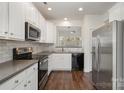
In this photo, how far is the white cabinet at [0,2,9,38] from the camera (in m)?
2.10

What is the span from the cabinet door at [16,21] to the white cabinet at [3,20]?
0.52 feet

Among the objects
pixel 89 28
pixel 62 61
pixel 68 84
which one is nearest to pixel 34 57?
pixel 68 84

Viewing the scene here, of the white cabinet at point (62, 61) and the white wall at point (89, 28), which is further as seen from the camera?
the white cabinet at point (62, 61)

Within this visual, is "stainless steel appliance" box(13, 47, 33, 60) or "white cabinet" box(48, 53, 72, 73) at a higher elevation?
"stainless steel appliance" box(13, 47, 33, 60)

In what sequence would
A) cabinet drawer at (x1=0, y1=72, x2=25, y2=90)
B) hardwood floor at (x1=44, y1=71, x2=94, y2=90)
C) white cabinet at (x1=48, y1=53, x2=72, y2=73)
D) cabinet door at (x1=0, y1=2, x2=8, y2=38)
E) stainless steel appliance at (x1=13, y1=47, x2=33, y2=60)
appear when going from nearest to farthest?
cabinet drawer at (x1=0, y1=72, x2=25, y2=90)
cabinet door at (x1=0, y1=2, x2=8, y2=38)
stainless steel appliance at (x1=13, y1=47, x2=33, y2=60)
hardwood floor at (x1=44, y1=71, x2=94, y2=90)
white cabinet at (x1=48, y1=53, x2=72, y2=73)

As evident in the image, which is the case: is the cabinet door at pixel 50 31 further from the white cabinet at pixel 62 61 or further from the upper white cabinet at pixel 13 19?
the upper white cabinet at pixel 13 19

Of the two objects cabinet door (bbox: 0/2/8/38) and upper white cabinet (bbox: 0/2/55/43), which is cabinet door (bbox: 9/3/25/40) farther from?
cabinet door (bbox: 0/2/8/38)

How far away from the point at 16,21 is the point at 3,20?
1.88ft

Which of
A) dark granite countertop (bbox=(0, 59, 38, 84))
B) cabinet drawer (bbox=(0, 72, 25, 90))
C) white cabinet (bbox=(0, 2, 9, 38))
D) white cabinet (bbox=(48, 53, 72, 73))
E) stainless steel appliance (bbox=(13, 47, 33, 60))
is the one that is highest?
white cabinet (bbox=(0, 2, 9, 38))

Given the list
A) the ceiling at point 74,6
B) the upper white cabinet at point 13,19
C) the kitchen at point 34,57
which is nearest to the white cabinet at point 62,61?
the kitchen at point 34,57

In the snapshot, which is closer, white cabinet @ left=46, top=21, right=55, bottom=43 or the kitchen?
the kitchen

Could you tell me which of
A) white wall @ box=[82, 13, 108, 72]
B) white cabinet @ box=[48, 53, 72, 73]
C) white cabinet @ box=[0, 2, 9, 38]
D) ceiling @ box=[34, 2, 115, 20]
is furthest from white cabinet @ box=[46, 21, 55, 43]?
white cabinet @ box=[0, 2, 9, 38]

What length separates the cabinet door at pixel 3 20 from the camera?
2.09m

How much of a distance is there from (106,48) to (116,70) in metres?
0.53
